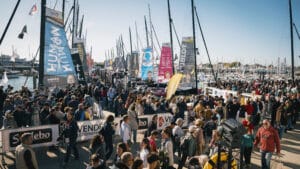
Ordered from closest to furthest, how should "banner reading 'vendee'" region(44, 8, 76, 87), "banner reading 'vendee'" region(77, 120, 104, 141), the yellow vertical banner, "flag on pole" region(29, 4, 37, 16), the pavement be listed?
the pavement
"banner reading 'vendee'" region(77, 120, 104, 141)
"banner reading 'vendee'" region(44, 8, 76, 87)
the yellow vertical banner
"flag on pole" region(29, 4, 37, 16)

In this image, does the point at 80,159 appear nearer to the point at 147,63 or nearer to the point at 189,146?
the point at 189,146

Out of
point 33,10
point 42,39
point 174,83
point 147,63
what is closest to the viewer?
point 42,39

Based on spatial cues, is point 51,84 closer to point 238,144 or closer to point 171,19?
point 238,144

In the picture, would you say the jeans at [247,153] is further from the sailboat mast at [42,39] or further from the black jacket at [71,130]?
the sailboat mast at [42,39]

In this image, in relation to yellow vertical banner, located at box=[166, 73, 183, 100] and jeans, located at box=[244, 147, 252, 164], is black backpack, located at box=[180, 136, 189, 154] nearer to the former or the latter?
jeans, located at box=[244, 147, 252, 164]

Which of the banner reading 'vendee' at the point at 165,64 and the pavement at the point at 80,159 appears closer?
the pavement at the point at 80,159

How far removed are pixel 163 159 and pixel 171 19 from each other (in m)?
19.6

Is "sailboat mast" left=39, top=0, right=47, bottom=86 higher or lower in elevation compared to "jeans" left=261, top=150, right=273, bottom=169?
higher

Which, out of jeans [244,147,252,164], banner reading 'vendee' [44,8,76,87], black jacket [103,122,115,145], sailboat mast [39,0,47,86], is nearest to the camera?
black jacket [103,122,115,145]

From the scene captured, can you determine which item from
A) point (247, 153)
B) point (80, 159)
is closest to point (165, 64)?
point (80, 159)

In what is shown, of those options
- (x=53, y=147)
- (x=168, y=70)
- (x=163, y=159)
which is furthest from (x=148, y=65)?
(x=163, y=159)

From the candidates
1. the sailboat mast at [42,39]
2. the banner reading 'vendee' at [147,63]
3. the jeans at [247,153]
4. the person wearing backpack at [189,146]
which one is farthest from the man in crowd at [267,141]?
the banner reading 'vendee' at [147,63]

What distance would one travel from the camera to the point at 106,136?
844cm

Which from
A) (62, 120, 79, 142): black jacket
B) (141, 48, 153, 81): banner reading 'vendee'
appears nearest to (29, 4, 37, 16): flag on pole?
(62, 120, 79, 142): black jacket
